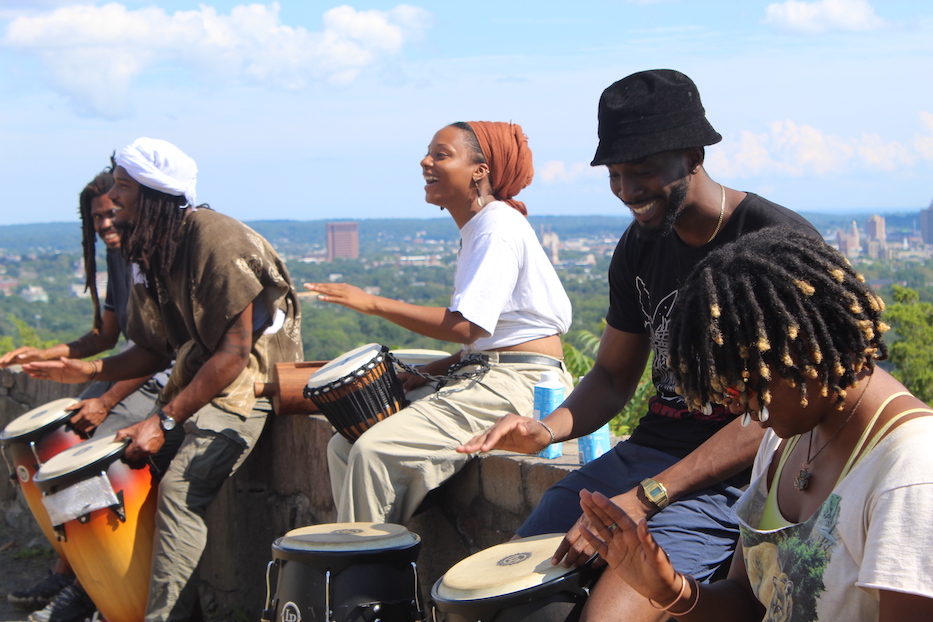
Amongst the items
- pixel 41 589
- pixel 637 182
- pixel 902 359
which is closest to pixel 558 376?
pixel 637 182

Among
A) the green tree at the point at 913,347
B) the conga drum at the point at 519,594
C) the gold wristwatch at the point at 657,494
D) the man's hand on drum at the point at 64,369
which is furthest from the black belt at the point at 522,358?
the green tree at the point at 913,347

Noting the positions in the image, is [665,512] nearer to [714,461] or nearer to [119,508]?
[714,461]

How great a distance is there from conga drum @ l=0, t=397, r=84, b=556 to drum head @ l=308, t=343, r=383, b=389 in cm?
175

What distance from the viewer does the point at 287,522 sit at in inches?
182

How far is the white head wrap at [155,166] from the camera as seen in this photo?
4.53m

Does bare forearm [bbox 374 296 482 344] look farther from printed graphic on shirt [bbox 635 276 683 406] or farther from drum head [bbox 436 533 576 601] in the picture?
drum head [bbox 436 533 576 601]

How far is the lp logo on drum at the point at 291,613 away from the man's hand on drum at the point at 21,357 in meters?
3.26

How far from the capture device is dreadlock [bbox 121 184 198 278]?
4.47m

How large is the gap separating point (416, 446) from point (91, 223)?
9.92ft

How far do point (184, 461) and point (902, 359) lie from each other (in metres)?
10.1

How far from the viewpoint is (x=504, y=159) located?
4.28 m

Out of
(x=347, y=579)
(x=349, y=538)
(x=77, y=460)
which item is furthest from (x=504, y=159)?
(x=77, y=460)

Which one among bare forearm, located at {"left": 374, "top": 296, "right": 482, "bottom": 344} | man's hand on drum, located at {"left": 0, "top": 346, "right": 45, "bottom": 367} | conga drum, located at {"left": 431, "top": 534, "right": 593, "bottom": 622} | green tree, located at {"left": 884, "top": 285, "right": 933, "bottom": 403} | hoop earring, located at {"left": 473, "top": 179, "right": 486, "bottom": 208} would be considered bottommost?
green tree, located at {"left": 884, "top": 285, "right": 933, "bottom": 403}

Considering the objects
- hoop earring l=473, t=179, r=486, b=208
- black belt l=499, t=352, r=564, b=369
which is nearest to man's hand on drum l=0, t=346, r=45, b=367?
hoop earring l=473, t=179, r=486, b=208
